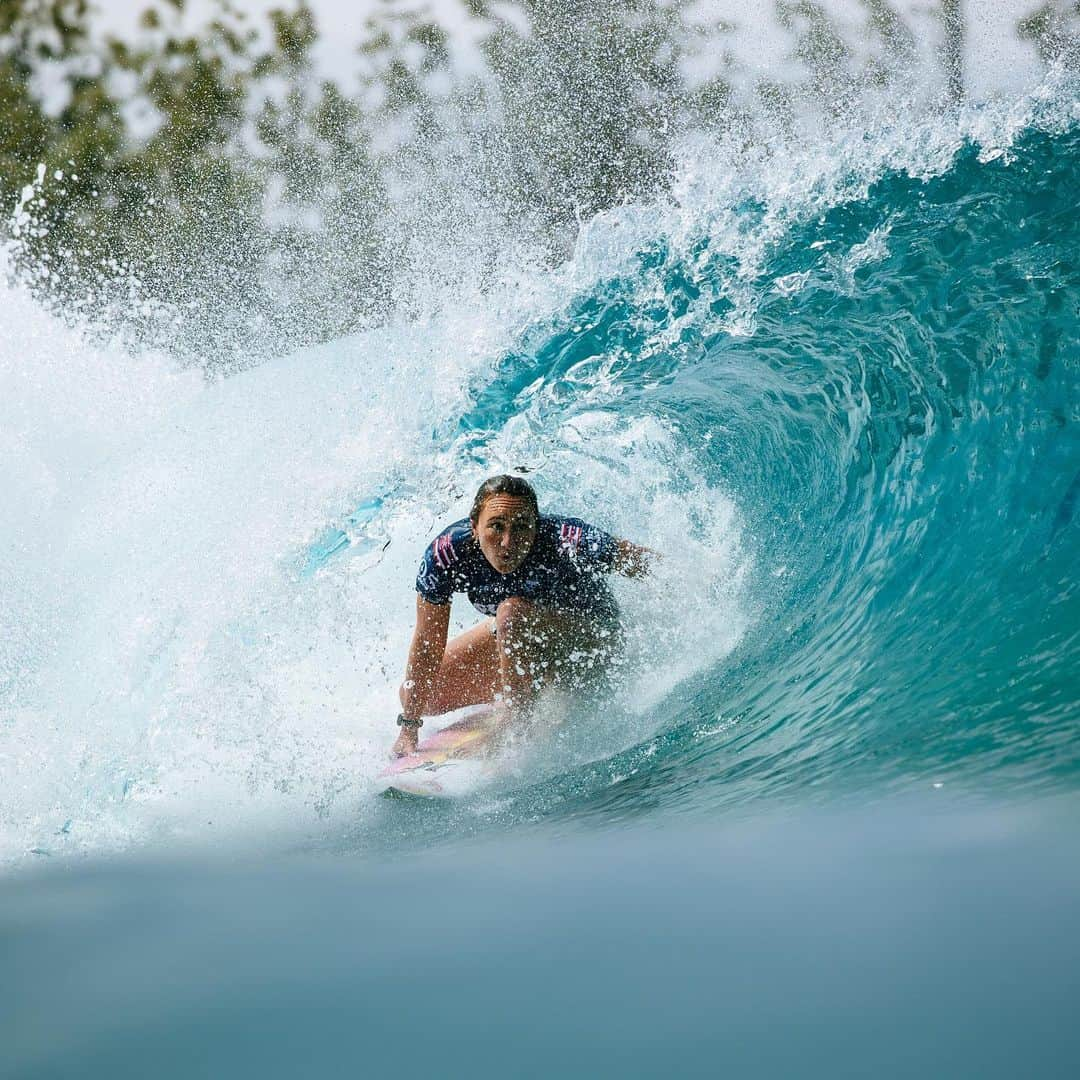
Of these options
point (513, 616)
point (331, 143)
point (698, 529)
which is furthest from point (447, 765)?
point (331, 143)

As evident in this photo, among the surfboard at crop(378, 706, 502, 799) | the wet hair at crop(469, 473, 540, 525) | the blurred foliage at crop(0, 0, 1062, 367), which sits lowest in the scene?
the surfboard at crop(378, 706, 502, 799)

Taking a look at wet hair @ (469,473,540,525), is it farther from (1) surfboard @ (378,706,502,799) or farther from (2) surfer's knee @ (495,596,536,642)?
(1) surfboard @ (378,706,502,799)

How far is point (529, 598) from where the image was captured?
3.38m

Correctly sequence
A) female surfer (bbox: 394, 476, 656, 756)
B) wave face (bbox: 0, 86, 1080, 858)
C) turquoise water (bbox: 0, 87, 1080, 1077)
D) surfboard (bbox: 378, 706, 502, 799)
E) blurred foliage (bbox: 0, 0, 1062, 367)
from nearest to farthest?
1. turquoise water (bbox: 0, 87, 1080, 1077)
2. wave face (bbox: 0, 86, 1080, 858)
3. surfboard (bbox: 378, 706, 502, 799)
4. female surfer (bbox: 394, 476, 656, 756)
5. blurred foliage (bbox: 0, 0, 1062, 367)

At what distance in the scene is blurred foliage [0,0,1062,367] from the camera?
13312 mm

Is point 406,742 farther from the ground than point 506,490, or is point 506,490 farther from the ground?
point 506,490

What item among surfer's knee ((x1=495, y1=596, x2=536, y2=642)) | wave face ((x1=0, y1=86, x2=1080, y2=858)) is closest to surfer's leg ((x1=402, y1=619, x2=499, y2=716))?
wave face ((x1=0, y1=86, x2=1080, y2=858))

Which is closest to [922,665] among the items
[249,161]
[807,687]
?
[807,687]

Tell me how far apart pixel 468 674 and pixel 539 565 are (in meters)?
0.71

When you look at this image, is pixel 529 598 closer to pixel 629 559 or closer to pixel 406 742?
pixel 629 559

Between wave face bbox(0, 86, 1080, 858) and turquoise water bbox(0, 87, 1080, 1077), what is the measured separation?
0.02 meters

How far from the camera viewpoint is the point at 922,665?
2.91 metres

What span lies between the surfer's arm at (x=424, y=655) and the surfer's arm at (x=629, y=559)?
57 centimetres

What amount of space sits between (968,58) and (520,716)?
37.7 ft
